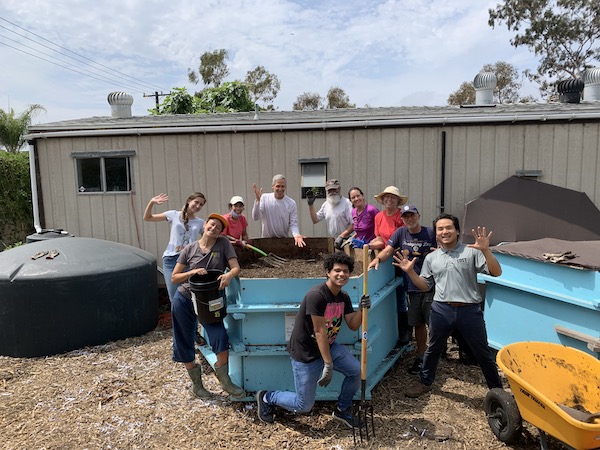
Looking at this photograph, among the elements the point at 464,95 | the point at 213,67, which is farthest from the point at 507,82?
the point at 213,67

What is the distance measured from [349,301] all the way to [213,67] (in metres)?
29.1

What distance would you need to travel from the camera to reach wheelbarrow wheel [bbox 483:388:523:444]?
316 centimetres

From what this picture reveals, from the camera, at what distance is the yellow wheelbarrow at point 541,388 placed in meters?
2.91

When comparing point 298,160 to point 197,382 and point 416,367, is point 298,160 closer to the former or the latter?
point 416,367

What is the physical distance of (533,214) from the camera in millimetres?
5848

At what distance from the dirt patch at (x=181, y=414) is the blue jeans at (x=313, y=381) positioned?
24 centimetres

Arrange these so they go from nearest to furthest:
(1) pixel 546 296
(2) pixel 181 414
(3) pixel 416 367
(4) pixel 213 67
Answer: (2) pixel 181 414
(1) pixel 546 296
(3) pixel 416 367
(4) pixel 213 67

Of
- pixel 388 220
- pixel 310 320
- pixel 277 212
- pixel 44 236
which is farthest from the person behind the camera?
pixel 44 236

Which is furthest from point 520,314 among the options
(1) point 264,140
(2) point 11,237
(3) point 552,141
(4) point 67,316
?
(2) point 11,237

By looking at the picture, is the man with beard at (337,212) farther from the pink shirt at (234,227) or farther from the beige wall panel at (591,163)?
the beige wall panel at (591,163)

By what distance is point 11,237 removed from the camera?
1049cm

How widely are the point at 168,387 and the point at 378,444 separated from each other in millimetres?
2128

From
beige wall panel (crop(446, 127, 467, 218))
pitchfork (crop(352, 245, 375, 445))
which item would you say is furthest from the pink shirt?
beige wall panel (crop(446, 127, 467, 218))

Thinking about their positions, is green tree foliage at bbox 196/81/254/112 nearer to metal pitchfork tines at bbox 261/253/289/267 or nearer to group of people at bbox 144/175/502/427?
metal pitchfork tines at bbox 261/253/289/267
